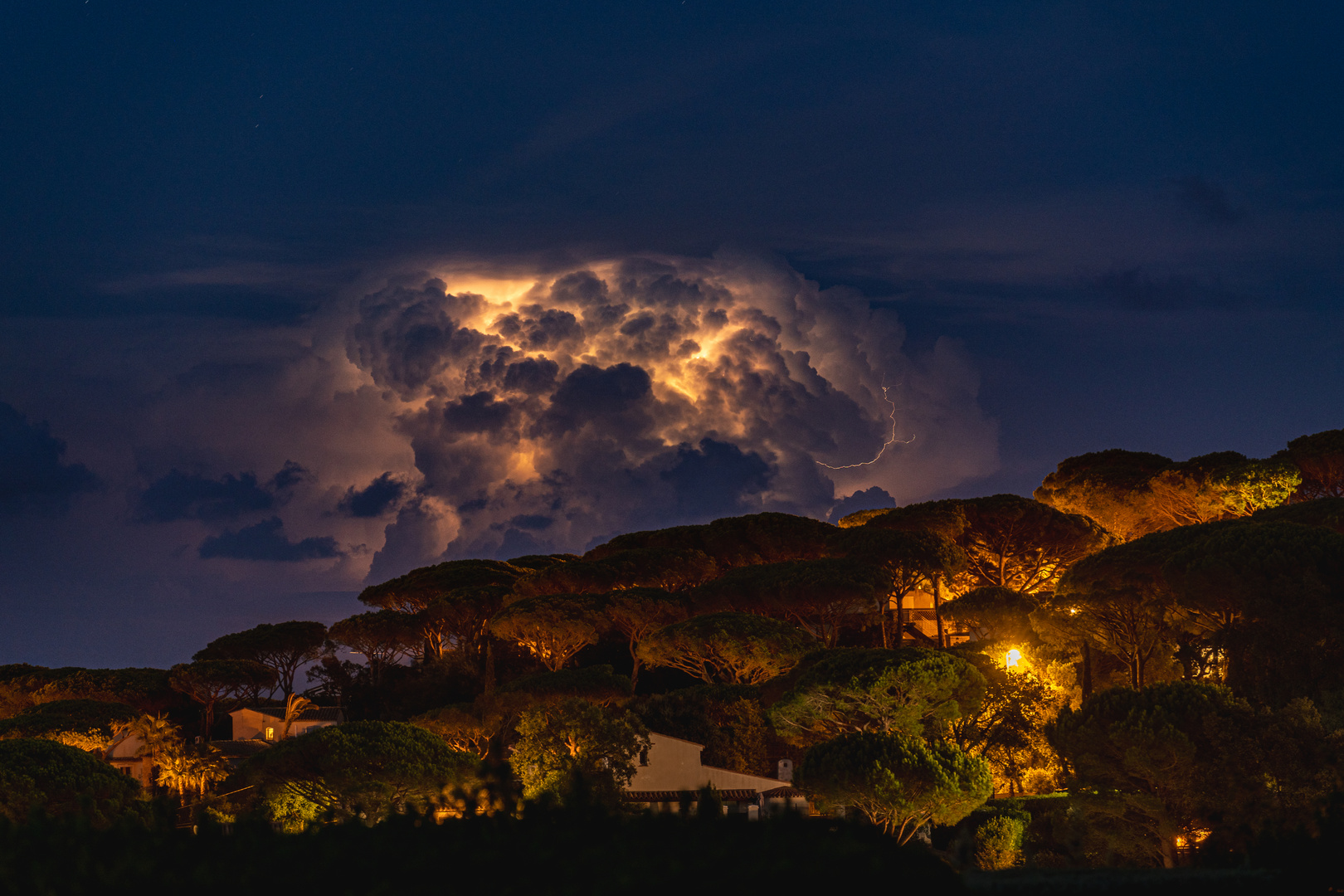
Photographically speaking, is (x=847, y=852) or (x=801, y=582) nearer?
(x=847, y=852)

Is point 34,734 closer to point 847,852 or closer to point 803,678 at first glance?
point 803,678

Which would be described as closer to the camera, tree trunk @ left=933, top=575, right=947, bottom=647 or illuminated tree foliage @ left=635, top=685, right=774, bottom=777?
illuminated tree foliage @ left=635, top=685, right=774, bottom=777

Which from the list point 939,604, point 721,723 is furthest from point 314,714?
point 939,604

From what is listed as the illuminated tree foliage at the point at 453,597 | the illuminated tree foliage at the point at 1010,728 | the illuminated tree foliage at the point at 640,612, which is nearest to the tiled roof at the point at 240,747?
the illuminated tree foliage at the point at 453,597

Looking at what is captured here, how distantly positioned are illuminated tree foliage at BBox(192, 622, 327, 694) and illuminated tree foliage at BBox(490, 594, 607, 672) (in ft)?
57.0

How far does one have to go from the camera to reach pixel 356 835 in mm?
9656

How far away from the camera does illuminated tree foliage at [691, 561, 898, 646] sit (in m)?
48.0

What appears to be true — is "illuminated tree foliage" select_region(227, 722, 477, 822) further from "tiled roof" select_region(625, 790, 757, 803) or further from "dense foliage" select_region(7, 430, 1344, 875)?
"tiled roof" select_region(625, 790, 757, 803)

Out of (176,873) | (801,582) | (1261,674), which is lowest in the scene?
(176,873)

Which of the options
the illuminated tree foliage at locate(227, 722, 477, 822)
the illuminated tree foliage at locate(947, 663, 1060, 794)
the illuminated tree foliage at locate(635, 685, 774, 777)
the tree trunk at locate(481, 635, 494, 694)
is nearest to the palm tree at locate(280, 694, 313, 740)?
the tree trunk at locate(481, 635, 494, 694)

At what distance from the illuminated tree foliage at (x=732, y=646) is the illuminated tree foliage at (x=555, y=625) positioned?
4.59 metres

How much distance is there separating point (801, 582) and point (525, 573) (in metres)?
21.6

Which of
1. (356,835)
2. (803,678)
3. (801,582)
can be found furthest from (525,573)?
(356,835)

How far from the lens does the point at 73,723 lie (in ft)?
→ 163
